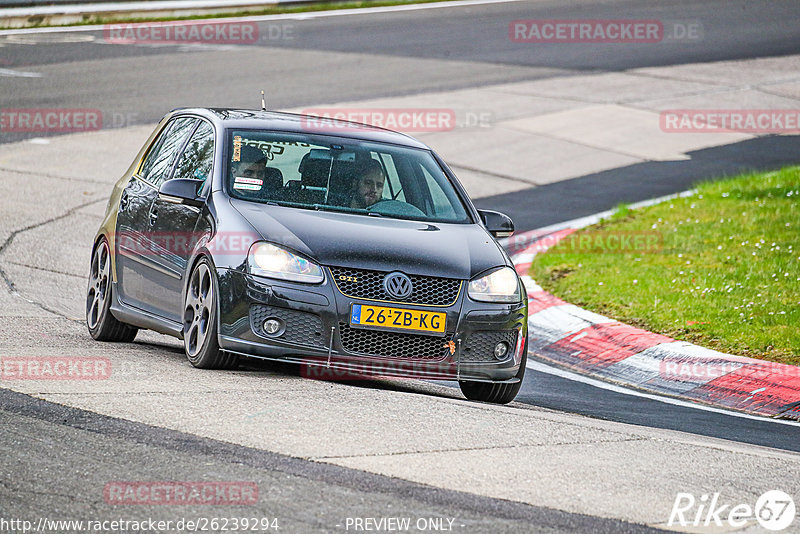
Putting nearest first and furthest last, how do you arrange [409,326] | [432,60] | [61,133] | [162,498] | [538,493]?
[162,498]
[538,493]
[409,326]
[61,133]
[432,60]

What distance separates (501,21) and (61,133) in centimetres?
1486

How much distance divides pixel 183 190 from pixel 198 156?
59cm

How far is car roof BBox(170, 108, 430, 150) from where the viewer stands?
28.4ft

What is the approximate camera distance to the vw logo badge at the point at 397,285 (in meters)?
7.39

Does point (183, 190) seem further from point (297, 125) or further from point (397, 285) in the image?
point (397, 285)

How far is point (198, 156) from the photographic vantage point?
Answer: 340 inches

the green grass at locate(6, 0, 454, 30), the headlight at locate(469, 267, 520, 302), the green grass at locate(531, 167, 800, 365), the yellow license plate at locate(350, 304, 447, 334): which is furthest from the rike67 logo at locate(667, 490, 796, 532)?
the green grass at locate(6, 0, 454, 30)

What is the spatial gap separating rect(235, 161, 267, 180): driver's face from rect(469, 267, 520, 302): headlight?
1.60 m

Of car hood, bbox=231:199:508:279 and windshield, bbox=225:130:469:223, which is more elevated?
windshield, bbox=225:130:469:223

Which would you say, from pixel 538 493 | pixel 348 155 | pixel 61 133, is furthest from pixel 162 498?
pixel 61 133

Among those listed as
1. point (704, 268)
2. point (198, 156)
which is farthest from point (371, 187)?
point (704, 268)

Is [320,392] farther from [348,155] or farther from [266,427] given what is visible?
[348,155]

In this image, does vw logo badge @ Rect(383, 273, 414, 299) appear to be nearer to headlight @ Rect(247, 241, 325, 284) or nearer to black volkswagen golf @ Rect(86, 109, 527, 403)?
black volkswagen golf @ Rect(86, 109, 527, 403)

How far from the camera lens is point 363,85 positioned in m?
23.0
